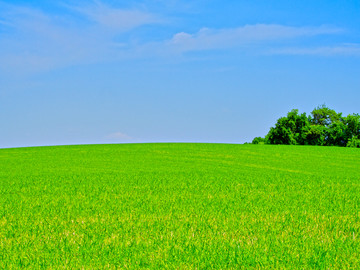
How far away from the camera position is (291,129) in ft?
237

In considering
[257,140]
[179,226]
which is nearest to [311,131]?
[257,140]

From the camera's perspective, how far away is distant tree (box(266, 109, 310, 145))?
70.6m

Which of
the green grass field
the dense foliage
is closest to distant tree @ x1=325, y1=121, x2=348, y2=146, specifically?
the dense foliage

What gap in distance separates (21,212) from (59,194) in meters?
2.36

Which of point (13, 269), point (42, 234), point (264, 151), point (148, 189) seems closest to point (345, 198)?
point (148, 189)

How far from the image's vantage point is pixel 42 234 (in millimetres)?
6609

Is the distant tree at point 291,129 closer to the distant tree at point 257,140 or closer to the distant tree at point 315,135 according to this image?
the distant tree at point 315,135

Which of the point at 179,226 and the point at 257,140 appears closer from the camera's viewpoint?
the point at 179,226

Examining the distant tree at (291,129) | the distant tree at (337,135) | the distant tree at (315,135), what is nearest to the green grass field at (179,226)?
the distant tree at (291,129)

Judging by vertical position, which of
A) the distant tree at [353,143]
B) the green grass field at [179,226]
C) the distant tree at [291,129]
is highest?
the distant tree at [291,129]

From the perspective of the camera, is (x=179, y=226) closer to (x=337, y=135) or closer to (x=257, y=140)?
(x=337, y=135)

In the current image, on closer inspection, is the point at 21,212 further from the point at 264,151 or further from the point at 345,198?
the point at 264,151

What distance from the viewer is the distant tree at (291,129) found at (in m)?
70.6

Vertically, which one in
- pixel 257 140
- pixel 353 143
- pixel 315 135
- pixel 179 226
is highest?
pixel 315 135
